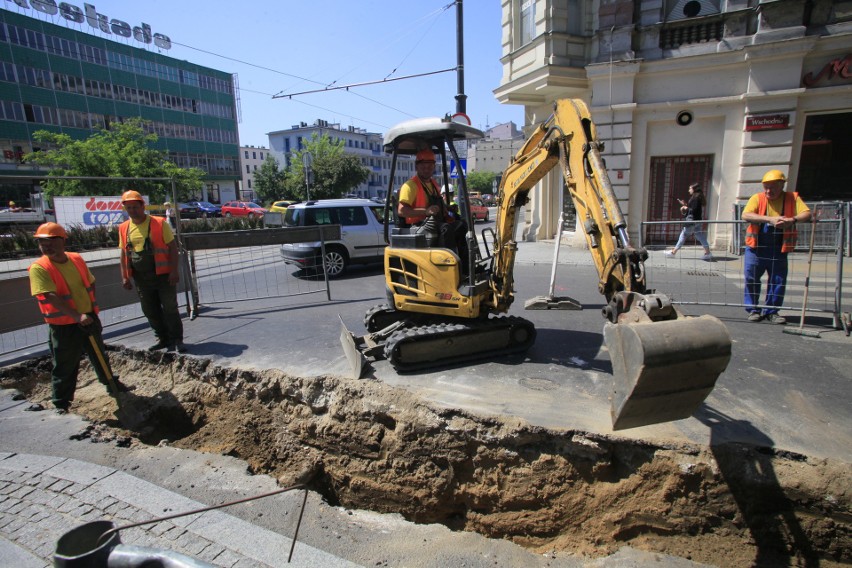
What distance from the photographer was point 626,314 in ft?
10.5

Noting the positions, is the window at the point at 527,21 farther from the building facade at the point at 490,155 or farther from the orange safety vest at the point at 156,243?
the building facade at the point at 490,155

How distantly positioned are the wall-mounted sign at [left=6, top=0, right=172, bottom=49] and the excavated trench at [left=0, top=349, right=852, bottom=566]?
175ft

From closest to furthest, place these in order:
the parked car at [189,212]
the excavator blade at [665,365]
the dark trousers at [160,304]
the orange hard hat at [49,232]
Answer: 1. the excavator blade at [665,365]
2. the orange hard hat at [49,232]
3. the dark trousers at [160,304]
4. the parked car at [189,212]

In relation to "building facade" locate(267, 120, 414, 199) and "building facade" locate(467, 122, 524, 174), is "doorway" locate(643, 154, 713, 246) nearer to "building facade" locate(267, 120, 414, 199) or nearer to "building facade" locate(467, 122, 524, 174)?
"building facade" locate(267, 120, 414, 199)

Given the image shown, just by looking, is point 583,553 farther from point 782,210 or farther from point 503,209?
point 782,210

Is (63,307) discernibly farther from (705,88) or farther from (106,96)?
(106,96)

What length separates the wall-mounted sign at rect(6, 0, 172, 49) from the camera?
40.5 metres

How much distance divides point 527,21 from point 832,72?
8042mm

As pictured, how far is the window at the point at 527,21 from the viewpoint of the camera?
13781 mm

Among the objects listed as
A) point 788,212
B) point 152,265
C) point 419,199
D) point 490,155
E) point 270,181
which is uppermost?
point 490,155

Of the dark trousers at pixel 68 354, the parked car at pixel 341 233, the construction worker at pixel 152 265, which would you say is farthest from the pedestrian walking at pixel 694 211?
the dark trousers at pixel 68 354

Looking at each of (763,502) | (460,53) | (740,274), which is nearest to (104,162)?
(460,53)

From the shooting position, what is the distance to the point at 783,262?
6117mm

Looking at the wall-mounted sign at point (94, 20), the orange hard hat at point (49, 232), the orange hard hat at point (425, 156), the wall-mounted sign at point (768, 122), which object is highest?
the wall-mounted sign at point (94, 20)
